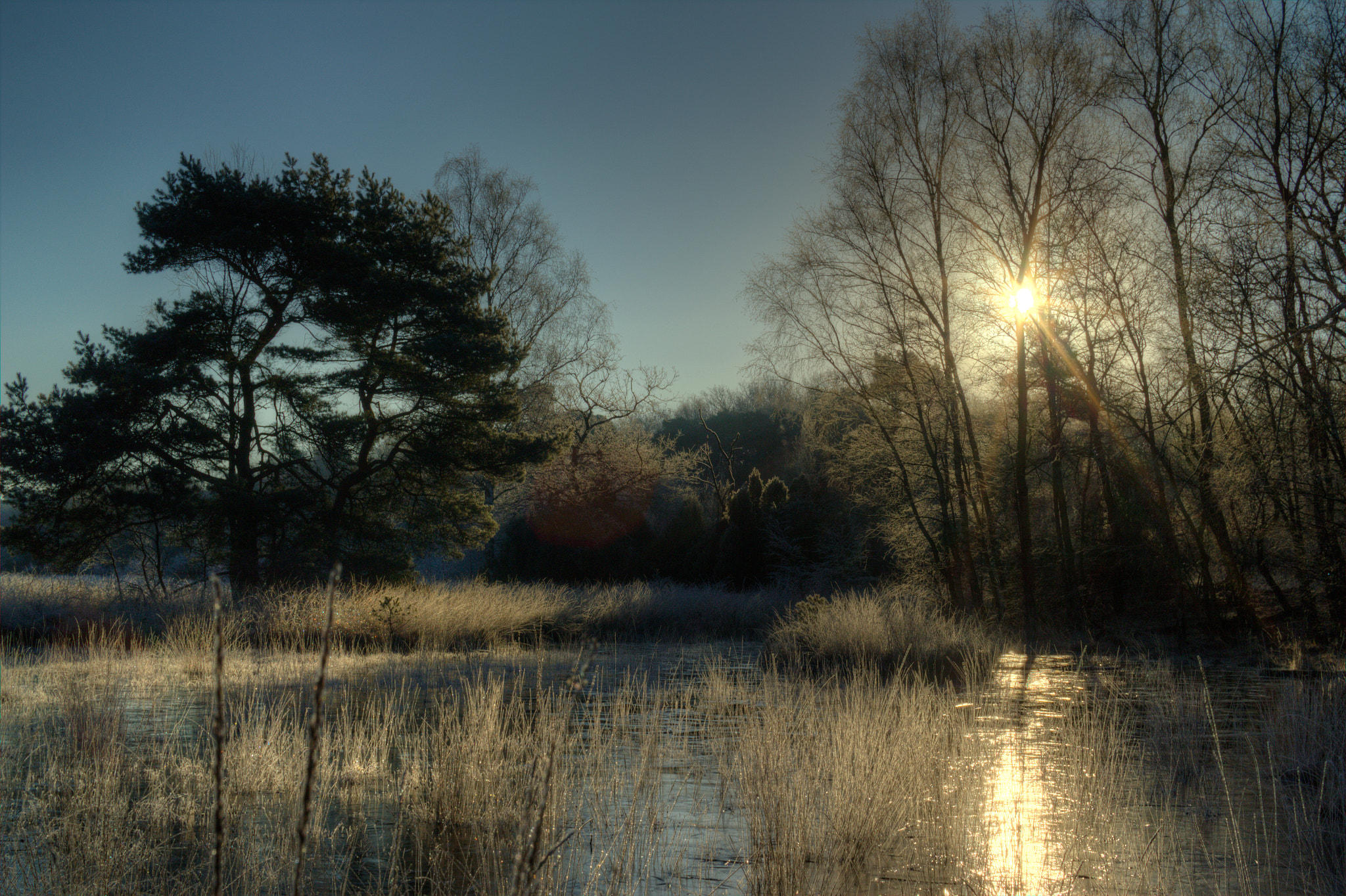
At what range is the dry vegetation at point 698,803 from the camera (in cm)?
392

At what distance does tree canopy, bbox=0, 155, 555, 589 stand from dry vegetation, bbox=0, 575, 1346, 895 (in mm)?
9844

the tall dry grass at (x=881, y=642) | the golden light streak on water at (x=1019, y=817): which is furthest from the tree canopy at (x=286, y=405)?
the golden light streak on water at (x=1019, y=817)

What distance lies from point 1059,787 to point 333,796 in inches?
182

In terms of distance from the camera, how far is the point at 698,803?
534cm

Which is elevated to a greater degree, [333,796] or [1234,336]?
[1234,336]

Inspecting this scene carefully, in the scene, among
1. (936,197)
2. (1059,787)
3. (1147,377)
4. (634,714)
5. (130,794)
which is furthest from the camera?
(936,197)

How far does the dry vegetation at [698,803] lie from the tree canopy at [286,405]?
9.84 metres

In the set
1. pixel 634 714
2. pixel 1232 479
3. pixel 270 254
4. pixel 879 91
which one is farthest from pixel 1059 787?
pixel 270 254

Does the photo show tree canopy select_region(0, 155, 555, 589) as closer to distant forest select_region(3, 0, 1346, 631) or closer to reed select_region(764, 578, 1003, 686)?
distant forest select_region(3, 0, 1346, 631)

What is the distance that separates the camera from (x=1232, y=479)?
421 inches

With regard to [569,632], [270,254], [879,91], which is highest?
[879,91]

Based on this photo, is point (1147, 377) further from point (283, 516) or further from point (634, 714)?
point (283, 516)

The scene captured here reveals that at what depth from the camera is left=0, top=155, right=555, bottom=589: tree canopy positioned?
15.9 metres

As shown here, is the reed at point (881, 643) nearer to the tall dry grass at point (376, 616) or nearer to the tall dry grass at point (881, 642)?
the tall dry grass at point (881, 642)
